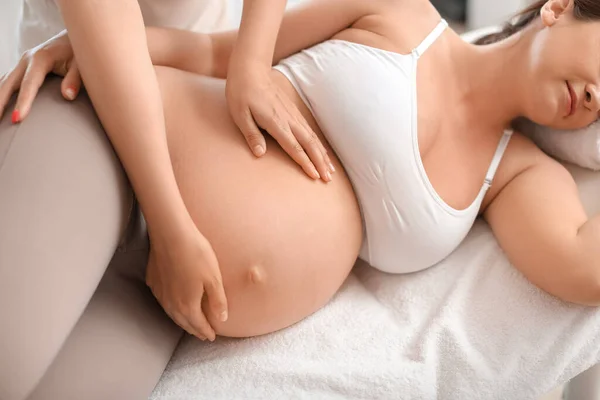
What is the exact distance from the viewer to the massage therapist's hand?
0.83 metres

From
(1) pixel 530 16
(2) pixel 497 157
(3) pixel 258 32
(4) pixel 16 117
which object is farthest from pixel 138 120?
(1) pixel 530 16

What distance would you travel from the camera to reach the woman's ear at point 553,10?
1.00 m

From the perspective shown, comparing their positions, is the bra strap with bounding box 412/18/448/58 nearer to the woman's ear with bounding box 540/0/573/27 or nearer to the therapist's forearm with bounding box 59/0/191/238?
the woman's ear with bounding box 540/0/573/27

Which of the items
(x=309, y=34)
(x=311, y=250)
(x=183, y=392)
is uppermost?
(x=309, y=34)

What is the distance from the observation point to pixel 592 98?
3.21 ft

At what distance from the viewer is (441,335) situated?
937mm

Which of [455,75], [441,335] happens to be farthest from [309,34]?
[441,335]

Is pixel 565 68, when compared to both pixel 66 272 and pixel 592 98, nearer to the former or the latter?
pixel 592 98

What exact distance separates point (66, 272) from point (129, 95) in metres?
0.24

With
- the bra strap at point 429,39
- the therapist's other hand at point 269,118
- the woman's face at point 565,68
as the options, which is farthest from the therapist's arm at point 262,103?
the woman's face at point 565,68

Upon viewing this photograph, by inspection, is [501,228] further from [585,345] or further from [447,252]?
[585,345]

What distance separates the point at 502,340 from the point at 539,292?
3.8 inches

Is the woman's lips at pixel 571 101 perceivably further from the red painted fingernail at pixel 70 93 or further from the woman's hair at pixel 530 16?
the red painted fingernail at pixel 70 93

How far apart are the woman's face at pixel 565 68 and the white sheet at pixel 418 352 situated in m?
0.27
